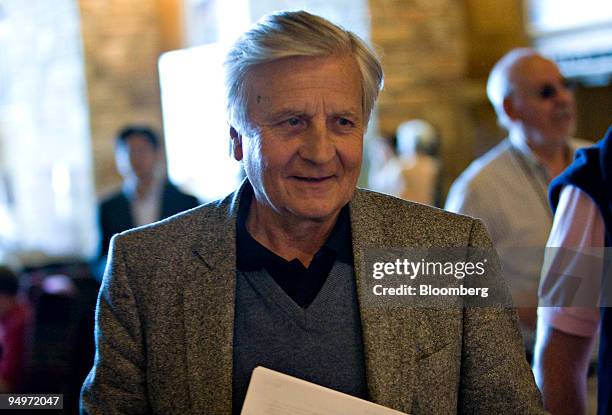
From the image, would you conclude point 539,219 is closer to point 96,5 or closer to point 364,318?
point 364,318

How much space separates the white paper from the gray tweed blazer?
0.10m

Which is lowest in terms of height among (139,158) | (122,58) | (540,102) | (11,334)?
(11,334)

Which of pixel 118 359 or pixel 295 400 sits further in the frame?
pixel 118 359

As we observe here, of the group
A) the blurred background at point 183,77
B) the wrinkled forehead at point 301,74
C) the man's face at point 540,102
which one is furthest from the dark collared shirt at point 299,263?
the blurred background at point 183,77

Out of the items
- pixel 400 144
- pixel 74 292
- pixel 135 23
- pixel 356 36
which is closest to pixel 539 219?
pixel 356 36

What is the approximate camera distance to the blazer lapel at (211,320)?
143 cm

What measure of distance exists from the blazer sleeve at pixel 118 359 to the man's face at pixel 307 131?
34cm

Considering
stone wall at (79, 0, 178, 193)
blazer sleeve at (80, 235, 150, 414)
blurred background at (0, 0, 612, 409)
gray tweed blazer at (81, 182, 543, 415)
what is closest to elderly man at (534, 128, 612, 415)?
gray tweed blazer at (81, 182, 543, 415)

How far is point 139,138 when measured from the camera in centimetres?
429

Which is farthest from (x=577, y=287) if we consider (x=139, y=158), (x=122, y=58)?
(x=122, y=58)

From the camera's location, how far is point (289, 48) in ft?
4.74

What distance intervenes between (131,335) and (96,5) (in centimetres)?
667

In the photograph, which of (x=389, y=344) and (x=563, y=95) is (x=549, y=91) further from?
(x=389, y=344)

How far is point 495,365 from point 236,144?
0.67 meters
